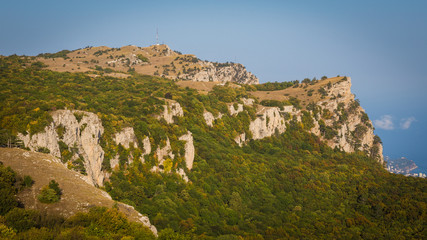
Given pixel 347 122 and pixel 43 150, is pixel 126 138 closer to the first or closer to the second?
pixel 43 150

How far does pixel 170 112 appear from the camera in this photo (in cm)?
8675

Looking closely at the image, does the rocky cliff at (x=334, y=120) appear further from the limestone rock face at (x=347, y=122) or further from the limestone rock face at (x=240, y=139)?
the limestone rock face at (x=240, y=139)

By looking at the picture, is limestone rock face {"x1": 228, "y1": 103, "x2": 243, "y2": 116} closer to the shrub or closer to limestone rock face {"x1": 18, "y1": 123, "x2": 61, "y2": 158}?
limestone rock face {"x1": 18, "y1": 123, "x2": 61, "y2": 158}

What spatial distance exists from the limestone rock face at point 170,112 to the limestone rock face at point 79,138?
3037cm

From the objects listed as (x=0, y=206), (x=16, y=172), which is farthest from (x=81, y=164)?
(x=0, y=206)

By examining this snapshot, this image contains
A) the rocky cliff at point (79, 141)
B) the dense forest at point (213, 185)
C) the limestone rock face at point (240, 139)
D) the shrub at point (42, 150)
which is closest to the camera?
the shrub at point (42, 150)

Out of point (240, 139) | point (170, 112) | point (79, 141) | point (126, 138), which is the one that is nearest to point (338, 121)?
point (240, 139)

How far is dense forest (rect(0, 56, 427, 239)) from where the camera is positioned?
41.5 meters

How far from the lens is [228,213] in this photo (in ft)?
217

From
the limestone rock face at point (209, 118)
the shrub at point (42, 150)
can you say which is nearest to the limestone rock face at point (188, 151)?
the limestone rock face at point (209, 118)

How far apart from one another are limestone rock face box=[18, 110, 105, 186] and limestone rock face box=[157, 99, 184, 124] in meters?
30.4

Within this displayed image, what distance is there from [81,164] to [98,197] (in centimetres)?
1255

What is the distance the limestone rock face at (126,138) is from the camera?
56719mm

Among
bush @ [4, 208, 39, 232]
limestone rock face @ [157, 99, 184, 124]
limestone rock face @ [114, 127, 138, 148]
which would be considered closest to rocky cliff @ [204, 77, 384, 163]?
limestone rock face @ [157, 99, 184, 124]
